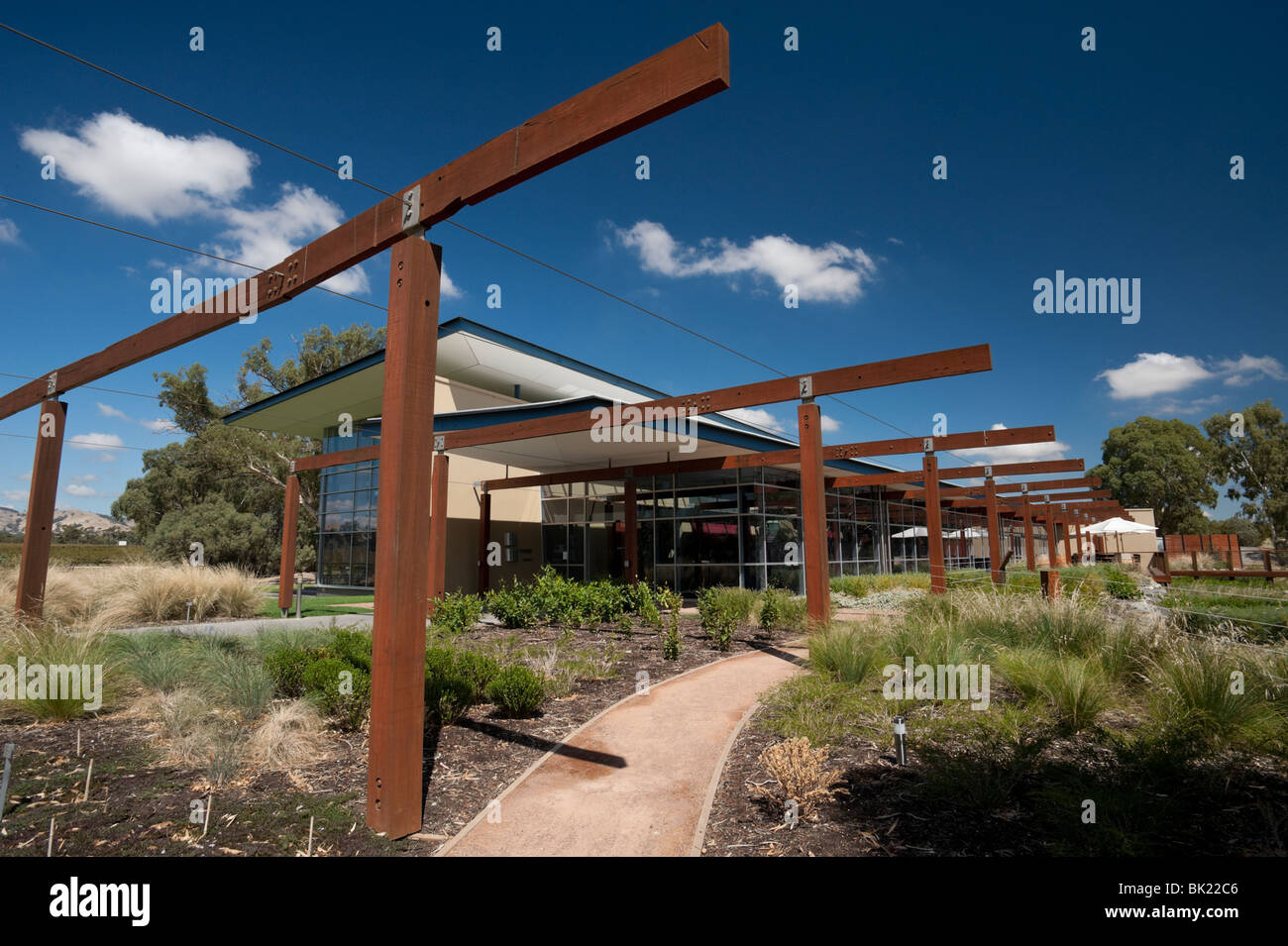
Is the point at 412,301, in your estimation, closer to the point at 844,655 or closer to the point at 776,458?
the point at 844,655

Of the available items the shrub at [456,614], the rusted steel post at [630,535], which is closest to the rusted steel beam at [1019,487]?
the rusted steel post at [630,535]

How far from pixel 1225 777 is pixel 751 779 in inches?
114

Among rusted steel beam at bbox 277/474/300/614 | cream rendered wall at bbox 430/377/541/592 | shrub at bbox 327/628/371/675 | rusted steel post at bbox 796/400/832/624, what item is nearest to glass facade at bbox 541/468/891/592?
cream rendered wall at bbox 430/377/541/592

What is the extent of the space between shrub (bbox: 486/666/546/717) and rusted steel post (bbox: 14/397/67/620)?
23.3ft

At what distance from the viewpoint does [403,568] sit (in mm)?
3910

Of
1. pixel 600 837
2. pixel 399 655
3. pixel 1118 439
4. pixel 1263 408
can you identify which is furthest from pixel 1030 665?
pixel 1118 439

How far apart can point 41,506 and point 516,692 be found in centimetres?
778

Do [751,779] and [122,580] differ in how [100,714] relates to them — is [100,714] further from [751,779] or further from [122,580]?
[122,580]

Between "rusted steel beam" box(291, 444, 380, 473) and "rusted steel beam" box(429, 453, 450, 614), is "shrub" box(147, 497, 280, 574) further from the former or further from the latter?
"rusted steel beam" box(429, 453, 450, 614)

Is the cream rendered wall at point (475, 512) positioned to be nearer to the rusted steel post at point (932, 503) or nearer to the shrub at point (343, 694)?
the rusted steel post at point (932, 503)

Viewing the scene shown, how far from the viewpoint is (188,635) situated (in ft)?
30.8

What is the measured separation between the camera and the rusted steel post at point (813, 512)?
32.6 feet

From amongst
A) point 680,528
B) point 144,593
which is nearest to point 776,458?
point 680,528

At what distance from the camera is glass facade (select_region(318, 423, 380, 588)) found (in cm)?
2198
